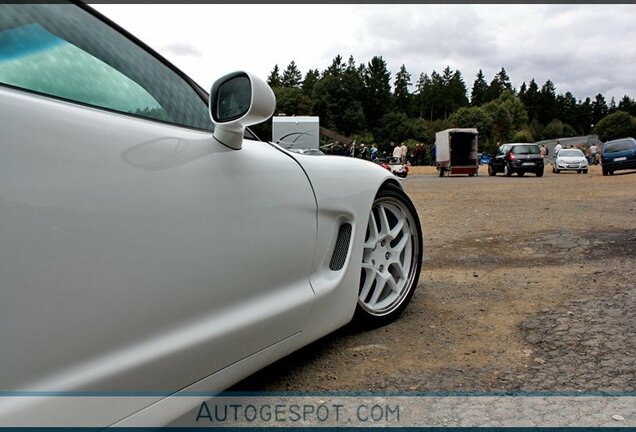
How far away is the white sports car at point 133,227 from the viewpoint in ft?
3.57

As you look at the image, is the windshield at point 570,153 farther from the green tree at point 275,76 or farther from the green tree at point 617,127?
the green tree at point 275,76

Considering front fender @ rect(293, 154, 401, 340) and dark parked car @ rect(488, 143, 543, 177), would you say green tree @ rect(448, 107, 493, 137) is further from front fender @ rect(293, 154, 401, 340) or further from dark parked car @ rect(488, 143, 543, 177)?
front fender @ rect(293, 154, 401, 340)

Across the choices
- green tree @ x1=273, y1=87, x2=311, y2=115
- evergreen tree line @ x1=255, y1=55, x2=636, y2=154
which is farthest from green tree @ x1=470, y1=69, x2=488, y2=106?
green tree @ x1=273, y1=87, x2=311, y2=115

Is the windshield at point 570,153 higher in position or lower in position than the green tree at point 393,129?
lower

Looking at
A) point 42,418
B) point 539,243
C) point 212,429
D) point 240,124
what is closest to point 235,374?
point 212,429

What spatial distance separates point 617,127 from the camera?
86.8 meters

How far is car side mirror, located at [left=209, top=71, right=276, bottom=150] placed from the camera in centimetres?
160

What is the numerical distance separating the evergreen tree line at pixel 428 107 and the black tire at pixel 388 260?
68653 millimetres

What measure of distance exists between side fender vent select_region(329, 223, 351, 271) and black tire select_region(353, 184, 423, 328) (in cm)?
27

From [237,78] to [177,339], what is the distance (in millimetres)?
863

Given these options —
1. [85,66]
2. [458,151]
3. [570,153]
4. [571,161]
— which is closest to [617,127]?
[570,153]

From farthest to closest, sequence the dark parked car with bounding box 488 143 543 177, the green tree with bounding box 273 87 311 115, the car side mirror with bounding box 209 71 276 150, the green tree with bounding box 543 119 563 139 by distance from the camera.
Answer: the green tree with bounding box 543 119 563 139
the green tree with bounding box 273 87 311 115
the dark parked car with bounding box 488 143 543 177
the car side mirror with bounding box 209 71 276 150

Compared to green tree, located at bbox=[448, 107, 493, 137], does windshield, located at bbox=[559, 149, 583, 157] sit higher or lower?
lower

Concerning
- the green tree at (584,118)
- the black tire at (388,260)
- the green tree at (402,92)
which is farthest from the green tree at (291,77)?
the black tire at (388,260)
